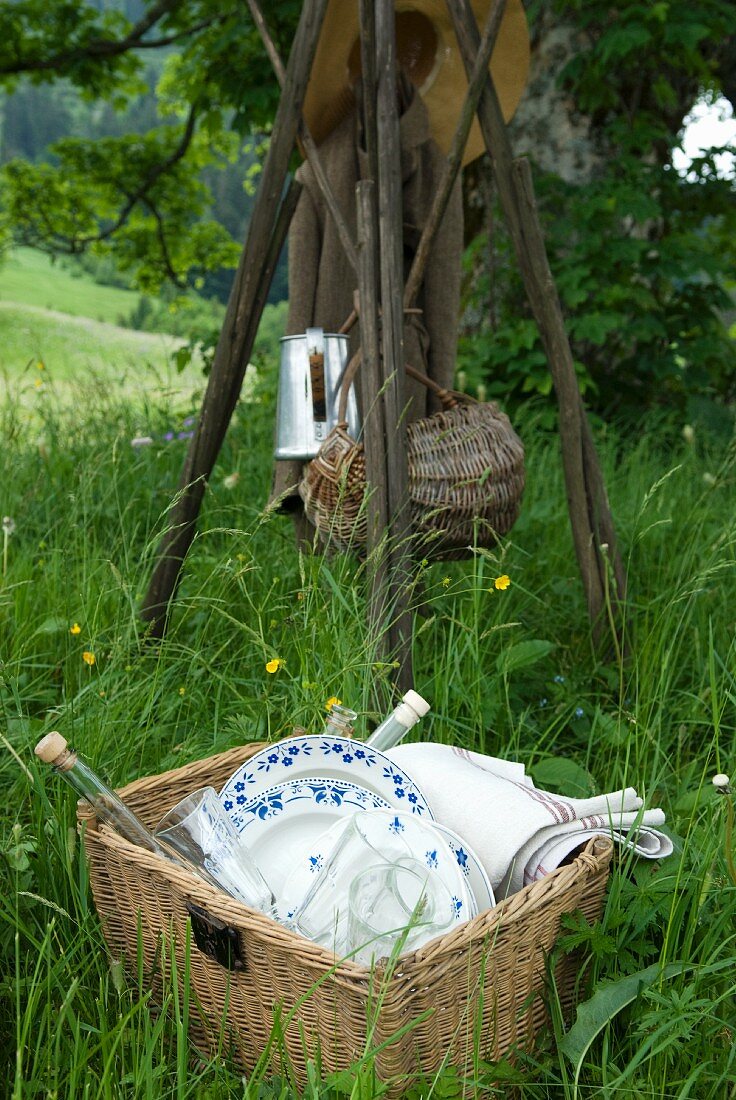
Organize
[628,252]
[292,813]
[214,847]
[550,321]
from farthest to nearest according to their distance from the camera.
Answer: [628,252], [550,321], [292,813], [214,847]

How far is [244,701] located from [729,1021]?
1024mm

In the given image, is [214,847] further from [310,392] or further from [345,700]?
[310,392]

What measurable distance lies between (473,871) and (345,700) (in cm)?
50

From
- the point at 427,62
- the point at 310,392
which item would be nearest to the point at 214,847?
the point at 310,392

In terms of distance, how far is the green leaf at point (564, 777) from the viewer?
1.89 meters

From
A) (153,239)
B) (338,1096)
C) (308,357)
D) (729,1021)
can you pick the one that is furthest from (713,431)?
(153,239)

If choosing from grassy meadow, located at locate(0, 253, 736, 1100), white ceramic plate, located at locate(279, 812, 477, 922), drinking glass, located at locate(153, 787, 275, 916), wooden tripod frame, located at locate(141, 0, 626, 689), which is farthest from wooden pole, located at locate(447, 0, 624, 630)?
drinking glass, located at locate(153, 787, 275, 916)

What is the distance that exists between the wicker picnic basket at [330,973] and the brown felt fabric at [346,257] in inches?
47.9

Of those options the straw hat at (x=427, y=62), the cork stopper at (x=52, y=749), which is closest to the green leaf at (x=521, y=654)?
the cork stopper at (x=52, y=749)

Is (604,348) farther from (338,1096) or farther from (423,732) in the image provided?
(338,1096)

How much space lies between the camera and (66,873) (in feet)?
5.23

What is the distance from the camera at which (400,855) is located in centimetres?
136

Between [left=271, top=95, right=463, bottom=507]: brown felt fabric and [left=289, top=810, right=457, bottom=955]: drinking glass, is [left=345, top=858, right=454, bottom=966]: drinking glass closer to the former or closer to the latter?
[left=289, top=810, right=457, bottom=955]: drinking glass

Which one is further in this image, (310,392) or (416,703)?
(310,392)
